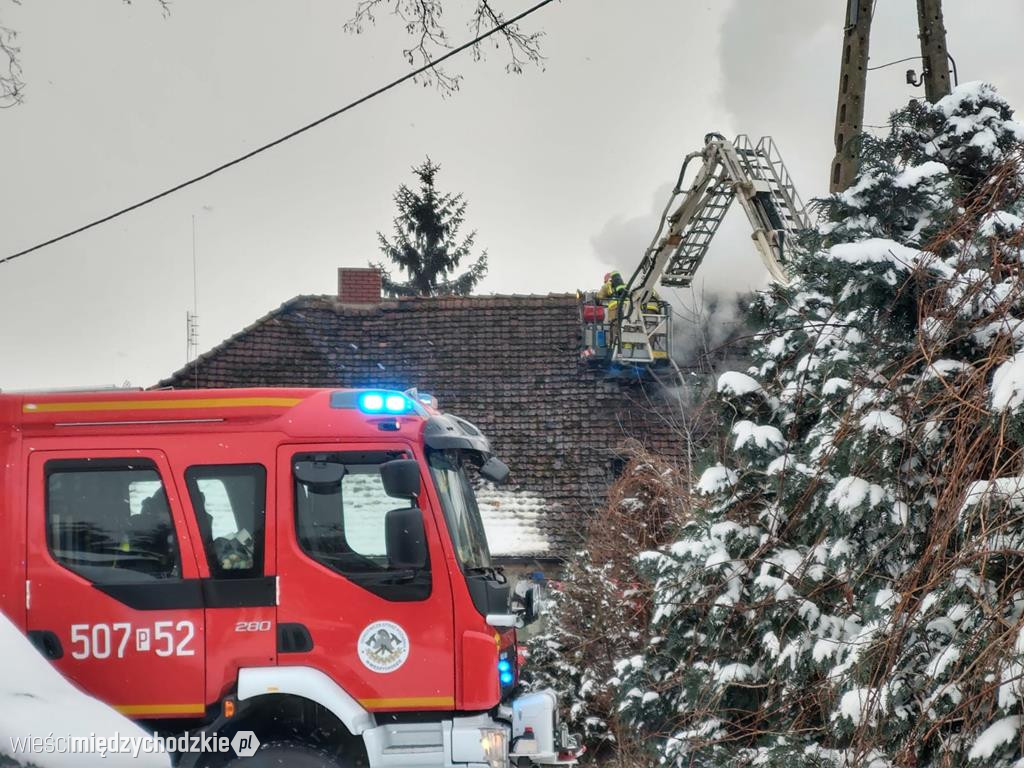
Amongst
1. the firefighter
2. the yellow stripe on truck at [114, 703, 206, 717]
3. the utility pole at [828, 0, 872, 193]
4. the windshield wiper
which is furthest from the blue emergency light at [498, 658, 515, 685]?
the firefighter

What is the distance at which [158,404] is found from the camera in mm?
6949

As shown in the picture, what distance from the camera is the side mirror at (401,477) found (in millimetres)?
6707

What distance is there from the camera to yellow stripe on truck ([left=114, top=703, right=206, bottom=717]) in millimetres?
6547

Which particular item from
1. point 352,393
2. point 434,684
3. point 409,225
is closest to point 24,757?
point 434,684

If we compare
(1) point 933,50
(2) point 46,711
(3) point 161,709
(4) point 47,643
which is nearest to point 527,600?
(3) point 161,709

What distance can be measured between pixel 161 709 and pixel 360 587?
4.24ft

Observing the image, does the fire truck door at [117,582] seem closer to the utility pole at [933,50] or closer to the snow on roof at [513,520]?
the utility pole at [933,50]

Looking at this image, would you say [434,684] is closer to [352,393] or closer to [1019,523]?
[352,393]

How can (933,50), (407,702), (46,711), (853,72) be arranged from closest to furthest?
(46,711) < (407,702) < (933,50) < (853,72)

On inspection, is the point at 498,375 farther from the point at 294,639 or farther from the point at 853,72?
the point at 294,639

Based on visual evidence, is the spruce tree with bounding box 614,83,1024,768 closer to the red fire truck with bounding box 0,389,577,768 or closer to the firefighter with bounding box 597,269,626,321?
the red fire truck with bounding box 0,389,577,768

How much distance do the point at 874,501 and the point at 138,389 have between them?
4547mm

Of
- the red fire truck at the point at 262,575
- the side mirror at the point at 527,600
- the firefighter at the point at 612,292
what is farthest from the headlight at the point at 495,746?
the firefighter at the point at 612,292

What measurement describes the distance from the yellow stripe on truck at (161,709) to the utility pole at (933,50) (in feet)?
22.6
